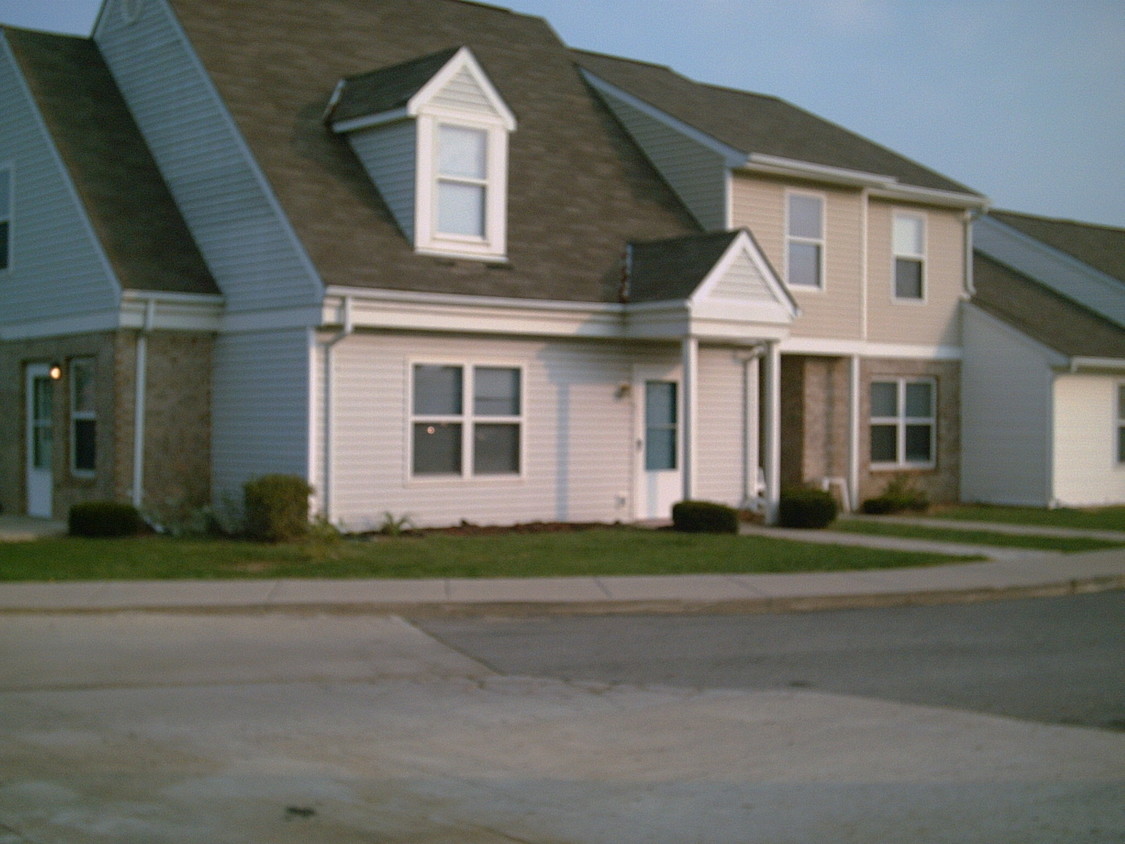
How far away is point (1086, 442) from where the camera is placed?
1022 inches

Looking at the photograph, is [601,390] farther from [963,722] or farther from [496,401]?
[963,722]

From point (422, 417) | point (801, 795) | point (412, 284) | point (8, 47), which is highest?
point (8, 47)

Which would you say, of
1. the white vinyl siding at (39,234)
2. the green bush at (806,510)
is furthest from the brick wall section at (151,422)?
the green bush at (806,510)

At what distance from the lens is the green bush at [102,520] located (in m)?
17.5

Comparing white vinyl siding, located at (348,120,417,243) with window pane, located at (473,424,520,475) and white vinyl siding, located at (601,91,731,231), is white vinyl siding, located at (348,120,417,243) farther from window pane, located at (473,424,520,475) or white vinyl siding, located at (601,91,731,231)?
white vinyl siding, located at (601,91,731,231)

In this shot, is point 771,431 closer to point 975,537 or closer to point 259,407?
point 975,537

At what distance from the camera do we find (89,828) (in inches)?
231

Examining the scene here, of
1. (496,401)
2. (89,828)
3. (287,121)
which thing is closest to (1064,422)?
(496,401)

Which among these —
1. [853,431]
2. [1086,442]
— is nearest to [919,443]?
[853,431]

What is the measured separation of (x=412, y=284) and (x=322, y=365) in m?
1.63

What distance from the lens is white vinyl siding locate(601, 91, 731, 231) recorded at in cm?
2209

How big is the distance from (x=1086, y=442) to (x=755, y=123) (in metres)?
9.07

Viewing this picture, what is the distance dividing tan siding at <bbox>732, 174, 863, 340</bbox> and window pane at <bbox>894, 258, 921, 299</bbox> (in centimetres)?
160

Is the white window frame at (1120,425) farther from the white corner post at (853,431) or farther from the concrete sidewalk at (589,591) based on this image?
the concrete sidewalk at (589,591)
